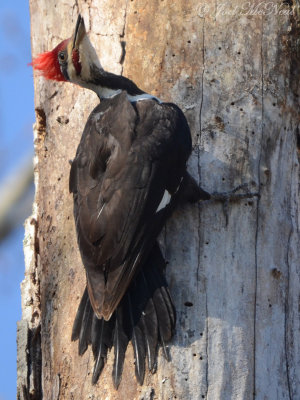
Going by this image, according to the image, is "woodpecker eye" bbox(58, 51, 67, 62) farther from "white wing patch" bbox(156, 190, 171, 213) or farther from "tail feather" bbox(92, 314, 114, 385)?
"tail feather" bbox(92, 314, 114, 385)

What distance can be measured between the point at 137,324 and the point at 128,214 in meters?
0.41

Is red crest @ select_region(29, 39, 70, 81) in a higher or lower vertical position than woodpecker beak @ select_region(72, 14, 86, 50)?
lower

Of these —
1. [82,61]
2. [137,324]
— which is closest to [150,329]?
[137,324]

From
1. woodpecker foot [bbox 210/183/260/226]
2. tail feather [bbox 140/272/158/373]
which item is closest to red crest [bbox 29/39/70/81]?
woodpecker foot [bbox 210/183/260/226]

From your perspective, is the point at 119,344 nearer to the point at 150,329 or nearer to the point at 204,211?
the point at 150,329

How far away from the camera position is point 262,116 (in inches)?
128

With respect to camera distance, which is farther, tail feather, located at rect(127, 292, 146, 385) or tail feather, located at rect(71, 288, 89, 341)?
tail feather, located at rect(71, 288, 89, 341)

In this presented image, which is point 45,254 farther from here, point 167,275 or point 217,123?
point 217,123

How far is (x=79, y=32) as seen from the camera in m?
→ 3.29

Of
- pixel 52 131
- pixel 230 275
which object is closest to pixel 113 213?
pixel 230 275

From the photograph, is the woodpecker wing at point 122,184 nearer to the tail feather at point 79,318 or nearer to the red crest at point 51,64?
the tail feather at point 79,318

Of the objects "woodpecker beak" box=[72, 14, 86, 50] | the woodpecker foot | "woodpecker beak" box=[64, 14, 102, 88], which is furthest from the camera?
"woodpecker beak" box=[64, 14, 102, 88]

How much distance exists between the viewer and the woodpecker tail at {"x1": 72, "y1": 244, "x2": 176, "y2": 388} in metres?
2.80

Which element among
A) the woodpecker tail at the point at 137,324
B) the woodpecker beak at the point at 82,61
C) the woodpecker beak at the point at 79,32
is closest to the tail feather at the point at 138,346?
the woodpecker tail at the point at 137,324
